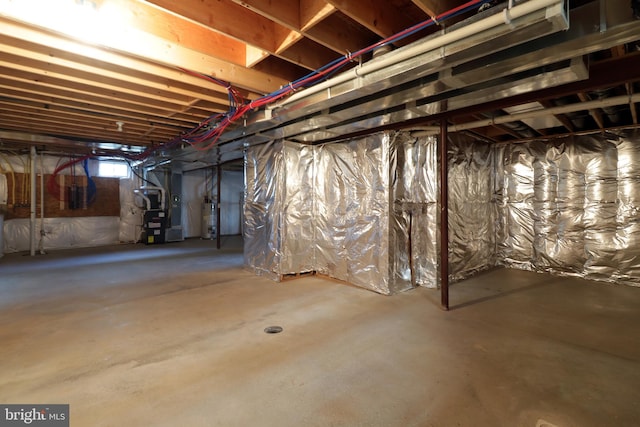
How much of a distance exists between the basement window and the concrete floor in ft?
13.9

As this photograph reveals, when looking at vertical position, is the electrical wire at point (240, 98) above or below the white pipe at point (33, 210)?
above

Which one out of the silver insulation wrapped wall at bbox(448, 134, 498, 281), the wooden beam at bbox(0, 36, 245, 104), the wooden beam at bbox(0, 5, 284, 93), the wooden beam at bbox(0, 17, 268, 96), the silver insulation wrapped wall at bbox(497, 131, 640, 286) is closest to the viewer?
the wooden beam at bbox(0, 5, 284, 93)

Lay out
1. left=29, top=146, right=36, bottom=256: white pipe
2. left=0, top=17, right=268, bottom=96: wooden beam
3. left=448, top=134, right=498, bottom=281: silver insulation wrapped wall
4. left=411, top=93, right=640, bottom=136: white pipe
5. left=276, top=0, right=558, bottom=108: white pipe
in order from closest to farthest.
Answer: left=276, top=0, right=558, bottom=108: white pipe, left=0, top=17, right=268, bottom=96: wooden beam, left=411, top=93, right=640, bottom=136: white pipe, left=448, top=134, right=498, bottom=281: silver insulation wrapped wall, left=29, top=146, right=36, bottom=256: white pipe

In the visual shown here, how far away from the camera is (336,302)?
3.28m

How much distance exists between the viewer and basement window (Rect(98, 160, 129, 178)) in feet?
24.0

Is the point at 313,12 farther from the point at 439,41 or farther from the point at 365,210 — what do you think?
the point at 365,210

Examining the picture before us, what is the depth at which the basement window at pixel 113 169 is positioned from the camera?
730 centimetres

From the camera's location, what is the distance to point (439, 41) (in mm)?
1672

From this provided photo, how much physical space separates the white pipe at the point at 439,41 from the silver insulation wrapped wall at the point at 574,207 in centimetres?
389

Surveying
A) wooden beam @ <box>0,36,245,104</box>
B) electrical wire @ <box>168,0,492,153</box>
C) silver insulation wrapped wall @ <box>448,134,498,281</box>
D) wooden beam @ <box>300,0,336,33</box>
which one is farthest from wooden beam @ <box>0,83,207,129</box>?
silver insulation wrapped wall @ <box>448,134,498,281</box>

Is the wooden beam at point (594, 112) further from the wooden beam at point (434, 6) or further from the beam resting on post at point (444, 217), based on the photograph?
the wooden beam at point (434, 6)

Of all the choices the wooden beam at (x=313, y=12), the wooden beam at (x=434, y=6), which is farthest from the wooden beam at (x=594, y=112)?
the wooden beam at (x=313, y=12)

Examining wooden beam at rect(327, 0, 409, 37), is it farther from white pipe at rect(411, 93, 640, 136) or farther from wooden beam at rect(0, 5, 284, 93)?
white pipe at rect(411, 93, 640, 136)

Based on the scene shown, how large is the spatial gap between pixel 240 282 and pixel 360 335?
212 cm
